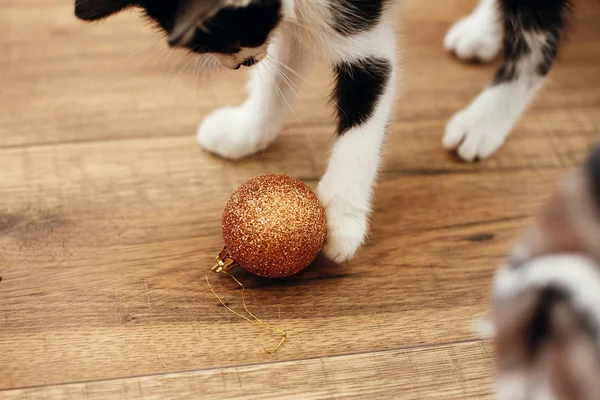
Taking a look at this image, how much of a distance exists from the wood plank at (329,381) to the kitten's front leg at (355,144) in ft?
0.55

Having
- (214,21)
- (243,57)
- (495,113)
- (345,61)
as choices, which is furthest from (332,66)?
(495,113)

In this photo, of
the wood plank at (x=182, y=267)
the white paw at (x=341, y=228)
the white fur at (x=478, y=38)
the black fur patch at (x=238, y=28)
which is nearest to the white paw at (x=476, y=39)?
the white fur at (x=478, y=38)

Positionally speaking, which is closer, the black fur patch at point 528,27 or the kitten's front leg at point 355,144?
the kitten's front leg at point 355,144

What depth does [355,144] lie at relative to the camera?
3.03ft

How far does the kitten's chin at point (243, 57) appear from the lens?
0.79 metres

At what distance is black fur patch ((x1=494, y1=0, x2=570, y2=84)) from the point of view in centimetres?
111

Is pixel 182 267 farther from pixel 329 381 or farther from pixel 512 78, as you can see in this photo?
pixel 512 78

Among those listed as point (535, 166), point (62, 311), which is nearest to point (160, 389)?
point (62, 311)

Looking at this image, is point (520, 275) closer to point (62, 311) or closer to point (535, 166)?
point (62, 311)

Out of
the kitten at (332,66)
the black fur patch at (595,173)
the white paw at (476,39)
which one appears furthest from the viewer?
the white paw at (476,39)

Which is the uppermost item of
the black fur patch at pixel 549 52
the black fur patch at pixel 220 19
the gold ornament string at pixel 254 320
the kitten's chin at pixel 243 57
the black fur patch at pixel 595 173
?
the black fur patch at pixel 595 173

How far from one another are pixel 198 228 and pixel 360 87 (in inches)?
12.3

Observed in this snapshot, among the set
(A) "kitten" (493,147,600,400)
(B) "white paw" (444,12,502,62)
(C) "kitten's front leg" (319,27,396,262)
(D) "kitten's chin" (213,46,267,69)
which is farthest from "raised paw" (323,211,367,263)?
(B) "white paw" (444,12,502,62)

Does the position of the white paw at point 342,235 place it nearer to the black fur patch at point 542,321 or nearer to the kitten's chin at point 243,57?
the kitten's chin at point 243,57
